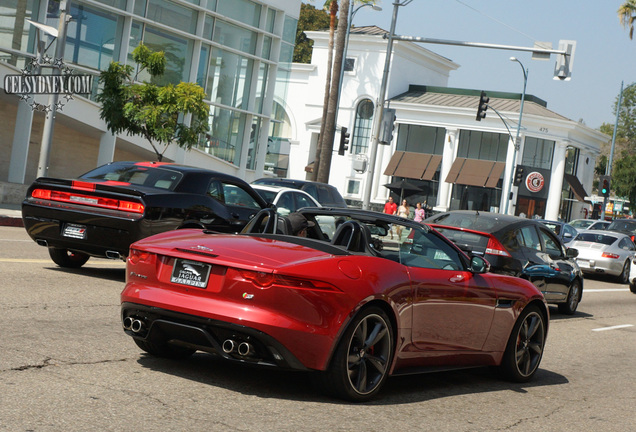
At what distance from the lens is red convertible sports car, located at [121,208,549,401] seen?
18.9 feet

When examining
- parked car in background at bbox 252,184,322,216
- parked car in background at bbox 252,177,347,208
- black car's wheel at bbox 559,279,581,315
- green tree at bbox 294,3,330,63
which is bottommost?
black car's wheel at bbox 559,279,581,315

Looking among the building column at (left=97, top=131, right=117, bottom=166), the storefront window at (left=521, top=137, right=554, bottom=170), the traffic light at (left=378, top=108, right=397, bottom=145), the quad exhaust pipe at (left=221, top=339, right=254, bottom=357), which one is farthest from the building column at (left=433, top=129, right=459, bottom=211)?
the quad exhaust pipe at (left=221, top=339, right=254, bottom=357)

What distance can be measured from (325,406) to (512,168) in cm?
5338

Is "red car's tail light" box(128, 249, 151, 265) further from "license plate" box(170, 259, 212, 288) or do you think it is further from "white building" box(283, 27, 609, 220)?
"white building" box(283, 27, 609, 220)

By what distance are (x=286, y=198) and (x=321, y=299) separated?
1233 cm

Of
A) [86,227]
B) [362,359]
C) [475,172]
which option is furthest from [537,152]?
[362,359]

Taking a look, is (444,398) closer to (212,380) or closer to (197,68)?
(212,380)

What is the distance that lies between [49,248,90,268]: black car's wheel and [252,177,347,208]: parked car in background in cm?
861

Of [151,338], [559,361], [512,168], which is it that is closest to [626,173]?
[512,168]

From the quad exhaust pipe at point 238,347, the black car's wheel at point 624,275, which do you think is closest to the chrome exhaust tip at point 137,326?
the quad exhaust pipe at point 238,347

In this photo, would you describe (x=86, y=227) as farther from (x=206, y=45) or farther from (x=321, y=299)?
(x=206, y=45)

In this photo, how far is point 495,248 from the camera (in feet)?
44.2

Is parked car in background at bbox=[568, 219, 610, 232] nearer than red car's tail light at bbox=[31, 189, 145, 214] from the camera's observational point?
No

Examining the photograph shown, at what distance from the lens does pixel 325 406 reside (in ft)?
19.7
